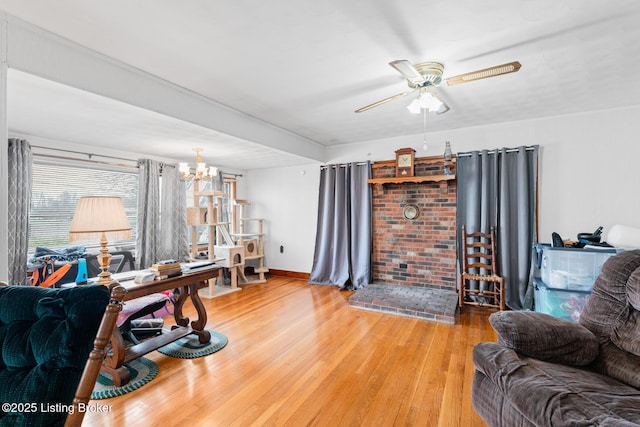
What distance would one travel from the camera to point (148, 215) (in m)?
4.31

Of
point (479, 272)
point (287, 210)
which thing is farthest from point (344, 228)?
point (479, 272)

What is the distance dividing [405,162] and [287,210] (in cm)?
234

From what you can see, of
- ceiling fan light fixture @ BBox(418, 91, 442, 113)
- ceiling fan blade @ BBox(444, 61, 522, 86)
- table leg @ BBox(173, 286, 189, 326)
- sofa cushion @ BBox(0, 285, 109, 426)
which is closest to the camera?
sofa cushion @ BBox(0, 285, 109, 426)

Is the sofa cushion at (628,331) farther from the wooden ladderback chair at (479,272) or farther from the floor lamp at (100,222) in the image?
the floor lamp at (100,222)

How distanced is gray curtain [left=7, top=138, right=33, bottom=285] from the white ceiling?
0.87 feet

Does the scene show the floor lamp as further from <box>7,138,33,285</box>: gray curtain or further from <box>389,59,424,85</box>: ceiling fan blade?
<box>389,59,424,85</box>: ceiling fan blade

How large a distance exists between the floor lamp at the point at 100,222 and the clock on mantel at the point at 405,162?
347cm

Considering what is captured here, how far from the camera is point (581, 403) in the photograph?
1168 millimetres

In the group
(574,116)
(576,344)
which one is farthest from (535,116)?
(576,344)

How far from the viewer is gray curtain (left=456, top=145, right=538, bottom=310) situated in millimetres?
3654

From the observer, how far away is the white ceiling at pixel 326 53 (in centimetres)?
166

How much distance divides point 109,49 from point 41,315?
72.2 inches

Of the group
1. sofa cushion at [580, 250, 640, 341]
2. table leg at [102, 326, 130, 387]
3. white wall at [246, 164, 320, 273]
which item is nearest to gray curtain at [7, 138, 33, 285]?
table leg at [102, 326, 130, 387]

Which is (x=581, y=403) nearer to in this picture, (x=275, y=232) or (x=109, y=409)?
(x=109, y=409)
